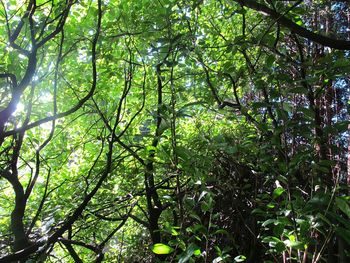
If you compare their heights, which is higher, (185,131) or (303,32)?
(185,131)

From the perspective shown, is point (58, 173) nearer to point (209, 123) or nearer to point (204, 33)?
point (209, 123)

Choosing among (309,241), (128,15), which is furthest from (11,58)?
(309,241)

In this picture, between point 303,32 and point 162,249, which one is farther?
point 303,32

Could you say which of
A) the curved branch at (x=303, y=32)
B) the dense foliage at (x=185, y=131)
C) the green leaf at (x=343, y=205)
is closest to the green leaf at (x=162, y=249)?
the dense foliage at (x=185, y=131)

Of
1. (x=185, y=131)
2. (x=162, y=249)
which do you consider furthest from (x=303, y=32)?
(x=185, y=131)

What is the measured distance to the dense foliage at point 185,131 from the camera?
1.72 metres

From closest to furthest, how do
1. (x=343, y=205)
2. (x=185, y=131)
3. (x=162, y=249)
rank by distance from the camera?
(x=343, y=205) < (x=162, y=249) < (x=185, y=131)

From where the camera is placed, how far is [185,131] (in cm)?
367

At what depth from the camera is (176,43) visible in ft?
7.01

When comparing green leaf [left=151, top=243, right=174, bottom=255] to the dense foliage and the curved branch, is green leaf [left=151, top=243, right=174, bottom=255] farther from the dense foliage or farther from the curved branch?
the curved branch

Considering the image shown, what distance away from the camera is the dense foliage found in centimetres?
172

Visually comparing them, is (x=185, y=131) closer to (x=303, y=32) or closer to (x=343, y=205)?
(x=303, y=32)

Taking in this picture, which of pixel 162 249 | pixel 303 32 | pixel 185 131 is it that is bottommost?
pixel 162 249

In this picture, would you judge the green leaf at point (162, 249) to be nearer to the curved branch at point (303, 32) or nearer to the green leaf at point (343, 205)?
the green leaf at point (343, 205)
